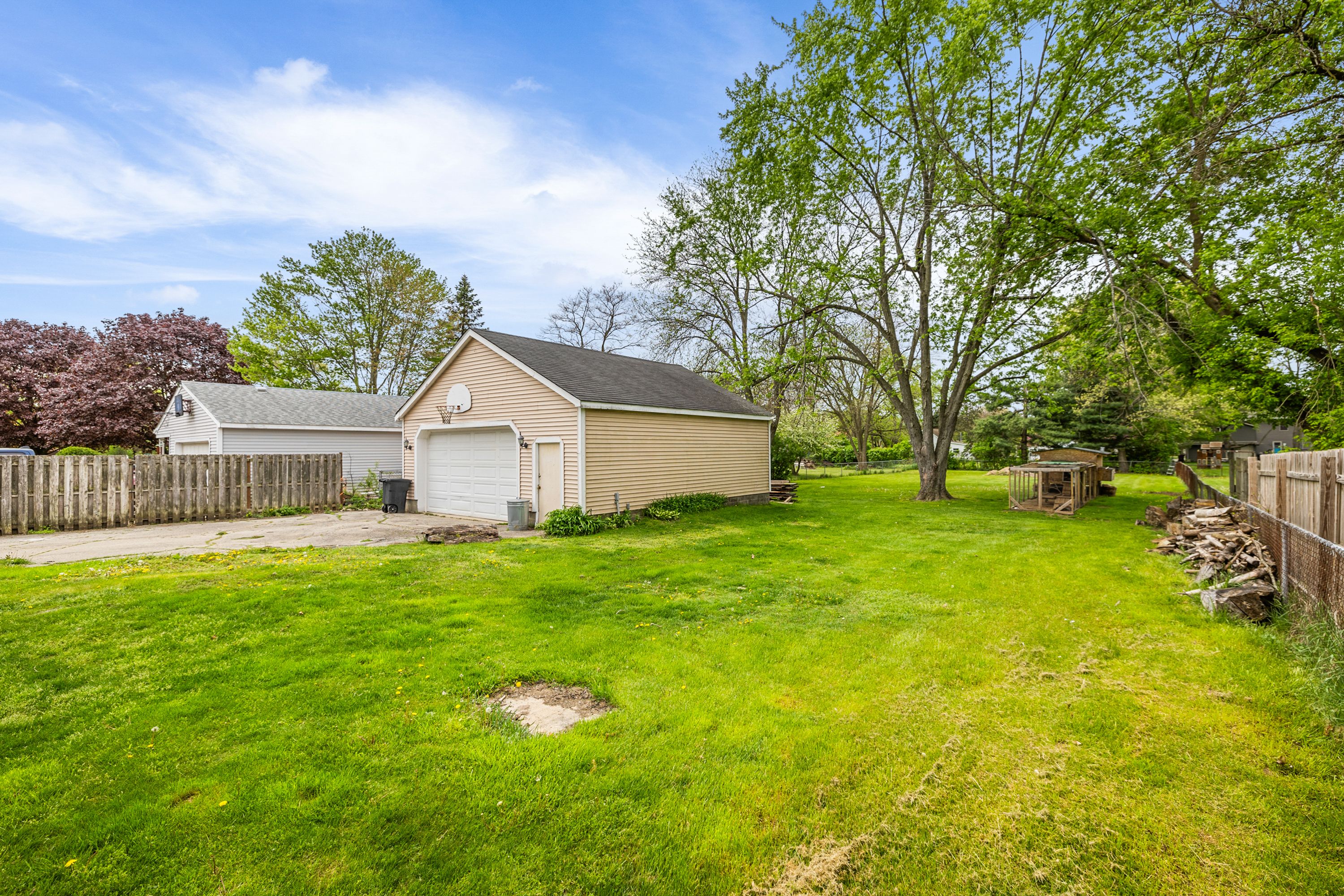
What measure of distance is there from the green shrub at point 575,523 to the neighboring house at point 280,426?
8485 millimetres

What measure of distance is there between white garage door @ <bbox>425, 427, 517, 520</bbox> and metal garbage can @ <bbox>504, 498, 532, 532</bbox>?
88 centimetres

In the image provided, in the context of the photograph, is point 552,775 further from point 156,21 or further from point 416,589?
point 156,21

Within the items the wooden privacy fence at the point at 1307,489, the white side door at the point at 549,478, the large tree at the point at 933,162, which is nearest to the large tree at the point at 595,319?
the large tree at the point at 933,162

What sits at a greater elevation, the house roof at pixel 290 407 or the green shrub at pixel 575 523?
the house roof at pixel 290 407

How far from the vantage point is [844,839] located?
2.38 meters

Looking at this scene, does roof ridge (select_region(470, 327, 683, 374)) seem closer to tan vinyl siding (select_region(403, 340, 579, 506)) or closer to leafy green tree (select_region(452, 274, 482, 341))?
tan vinyl siding (select_region(403, 340, 579, 506))

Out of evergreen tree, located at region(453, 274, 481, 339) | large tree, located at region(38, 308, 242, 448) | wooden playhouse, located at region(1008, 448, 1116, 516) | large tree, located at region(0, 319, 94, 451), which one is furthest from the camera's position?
evergreen tree, located at region(453, 274, 481, 339)

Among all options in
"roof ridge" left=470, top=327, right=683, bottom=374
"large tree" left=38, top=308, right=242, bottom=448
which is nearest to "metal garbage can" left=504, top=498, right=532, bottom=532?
"roof ridge" left=470, top=327, right=683, bottom=374

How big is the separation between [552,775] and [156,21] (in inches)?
595

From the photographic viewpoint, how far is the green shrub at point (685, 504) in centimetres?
1255

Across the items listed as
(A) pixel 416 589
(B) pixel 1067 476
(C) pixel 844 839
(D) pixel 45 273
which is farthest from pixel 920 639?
(D) pixel 45 273

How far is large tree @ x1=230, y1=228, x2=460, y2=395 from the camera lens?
94.1 feet

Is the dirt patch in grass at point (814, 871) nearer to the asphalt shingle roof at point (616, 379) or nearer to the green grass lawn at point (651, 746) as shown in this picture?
the green grass lawn at point (651, 746)

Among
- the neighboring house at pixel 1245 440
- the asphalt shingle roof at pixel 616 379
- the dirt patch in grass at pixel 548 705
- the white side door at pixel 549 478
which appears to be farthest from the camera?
the neighboring house at pixel 1245 440
